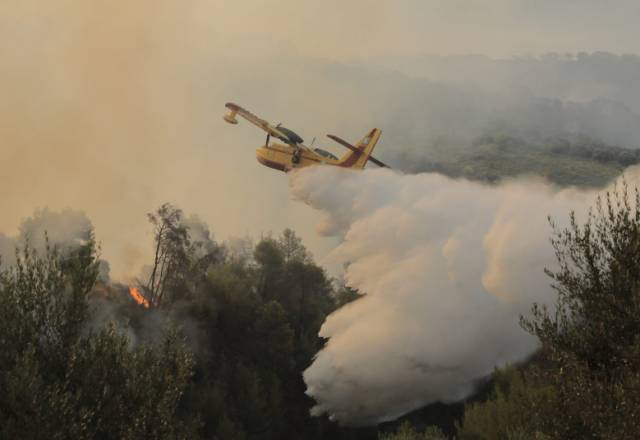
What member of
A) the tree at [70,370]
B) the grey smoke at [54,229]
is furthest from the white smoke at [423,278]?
the grey smoke at [54,229]

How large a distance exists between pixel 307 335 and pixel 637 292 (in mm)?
52199

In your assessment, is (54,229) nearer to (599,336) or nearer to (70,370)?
(70,370)

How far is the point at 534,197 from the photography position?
42625 mm

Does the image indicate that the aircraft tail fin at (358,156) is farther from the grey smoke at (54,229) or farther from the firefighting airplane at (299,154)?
the grey smoke at (54,229)

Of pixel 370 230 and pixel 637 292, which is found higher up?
pixel 370 230

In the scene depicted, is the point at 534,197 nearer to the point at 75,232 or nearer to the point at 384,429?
the point at 384,429

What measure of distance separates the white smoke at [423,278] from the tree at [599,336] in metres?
12.2

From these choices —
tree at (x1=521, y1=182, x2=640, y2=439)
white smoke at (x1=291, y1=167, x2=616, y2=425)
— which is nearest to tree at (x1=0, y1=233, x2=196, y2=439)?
tree at (x1=521, y1=182, x2=640, y2=439)

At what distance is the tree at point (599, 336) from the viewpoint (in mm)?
22953

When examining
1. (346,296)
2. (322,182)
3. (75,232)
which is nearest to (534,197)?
(322,182)

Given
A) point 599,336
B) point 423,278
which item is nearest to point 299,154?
point 423,278

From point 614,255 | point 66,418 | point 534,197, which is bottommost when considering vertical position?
point 66,418

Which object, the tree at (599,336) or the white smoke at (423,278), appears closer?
the tree at (599,336)

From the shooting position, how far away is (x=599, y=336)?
957 inches
